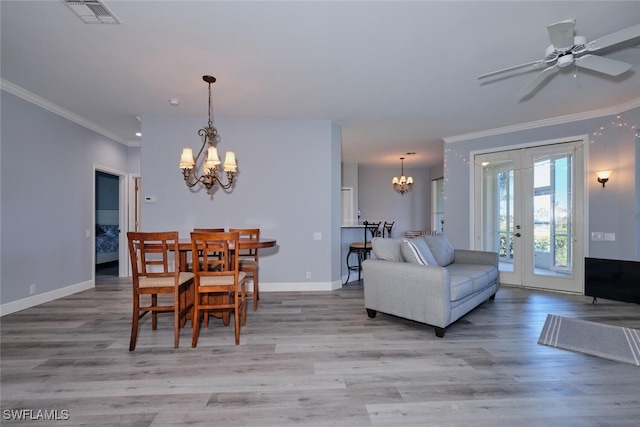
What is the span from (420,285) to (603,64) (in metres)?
2.36

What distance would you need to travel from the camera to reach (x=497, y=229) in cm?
508

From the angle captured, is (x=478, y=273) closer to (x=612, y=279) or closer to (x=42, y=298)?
(x=612, y=279)

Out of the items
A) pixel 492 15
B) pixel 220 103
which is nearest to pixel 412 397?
pixel 492 15

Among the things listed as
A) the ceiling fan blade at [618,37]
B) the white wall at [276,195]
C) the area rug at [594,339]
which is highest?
the ceiling fan blade at [618,37]

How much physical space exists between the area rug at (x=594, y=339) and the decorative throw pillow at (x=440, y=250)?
48.5 inches

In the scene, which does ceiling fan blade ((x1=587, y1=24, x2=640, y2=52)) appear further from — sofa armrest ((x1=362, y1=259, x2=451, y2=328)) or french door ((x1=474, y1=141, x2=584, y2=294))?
french door ((x1=474, y1=141, x2=584, y2=294))

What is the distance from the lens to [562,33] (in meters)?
2.02

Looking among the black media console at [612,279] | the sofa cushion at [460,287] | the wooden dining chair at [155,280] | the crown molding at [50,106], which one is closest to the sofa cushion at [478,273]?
the sofa cushion at [460,287]

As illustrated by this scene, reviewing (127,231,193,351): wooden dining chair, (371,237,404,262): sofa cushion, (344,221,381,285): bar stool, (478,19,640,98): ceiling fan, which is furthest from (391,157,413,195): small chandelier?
→ (127,231,193,351): wooden dining chair

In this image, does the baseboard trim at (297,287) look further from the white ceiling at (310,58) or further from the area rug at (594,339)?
the area rug at (594,339)

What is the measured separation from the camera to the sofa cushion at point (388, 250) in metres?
3.25

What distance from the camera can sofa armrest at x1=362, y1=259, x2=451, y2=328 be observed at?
2676 mm

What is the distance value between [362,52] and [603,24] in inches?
75.4

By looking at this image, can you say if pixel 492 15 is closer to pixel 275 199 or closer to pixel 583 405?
pixel 583 405
